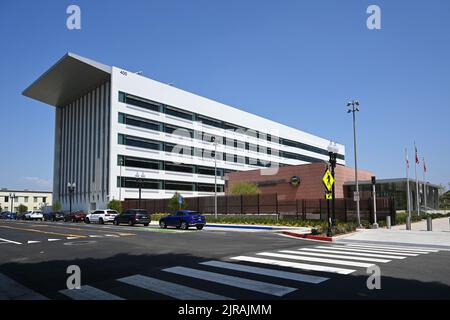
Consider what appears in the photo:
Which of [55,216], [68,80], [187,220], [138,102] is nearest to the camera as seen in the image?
[187,220]

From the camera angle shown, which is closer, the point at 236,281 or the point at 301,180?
the point at 236,281

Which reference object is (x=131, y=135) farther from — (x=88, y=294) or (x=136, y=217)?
(x=88, y=294)

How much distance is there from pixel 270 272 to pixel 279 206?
3311 cm

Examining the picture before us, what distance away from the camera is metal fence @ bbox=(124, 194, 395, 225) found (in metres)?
32.7

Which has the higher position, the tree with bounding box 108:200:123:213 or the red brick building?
the red brick building

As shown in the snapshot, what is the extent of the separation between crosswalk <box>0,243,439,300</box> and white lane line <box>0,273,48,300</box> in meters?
0.53

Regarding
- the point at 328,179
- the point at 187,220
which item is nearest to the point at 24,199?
the point at 187,220

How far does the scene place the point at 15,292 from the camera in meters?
8.04

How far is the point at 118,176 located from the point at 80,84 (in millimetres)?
17853

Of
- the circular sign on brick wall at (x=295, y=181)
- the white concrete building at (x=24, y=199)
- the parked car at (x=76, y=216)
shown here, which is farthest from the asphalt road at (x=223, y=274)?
the white concrete building at (x=24, y=199)

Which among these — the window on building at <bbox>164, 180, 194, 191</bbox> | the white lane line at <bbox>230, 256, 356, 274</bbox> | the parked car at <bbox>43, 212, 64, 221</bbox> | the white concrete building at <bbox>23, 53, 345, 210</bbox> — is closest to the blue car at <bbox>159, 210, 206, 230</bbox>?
the white lane line at <bbox>230, 256, 356, 274</bbox>

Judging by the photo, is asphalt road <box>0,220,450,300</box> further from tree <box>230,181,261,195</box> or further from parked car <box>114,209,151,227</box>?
tree <box>230,181,261,195</box>

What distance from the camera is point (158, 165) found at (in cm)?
6475
